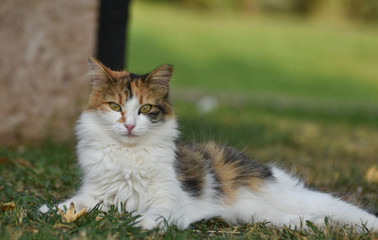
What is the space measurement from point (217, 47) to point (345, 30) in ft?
27.1

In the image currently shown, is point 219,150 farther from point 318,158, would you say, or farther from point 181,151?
point 318,158

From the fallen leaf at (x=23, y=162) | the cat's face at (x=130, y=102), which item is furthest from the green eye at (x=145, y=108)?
the fallen leaf at (x=23, y=162)

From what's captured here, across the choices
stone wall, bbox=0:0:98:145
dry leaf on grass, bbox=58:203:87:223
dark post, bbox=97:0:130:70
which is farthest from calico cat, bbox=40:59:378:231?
stone wall, bbox=0:0:98:145

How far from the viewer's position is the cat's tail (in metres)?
3.54

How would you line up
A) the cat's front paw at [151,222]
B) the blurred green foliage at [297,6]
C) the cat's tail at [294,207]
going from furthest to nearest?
the blurred green foliage at [297,6] → the cat's tail at [294,207] → the cat's front paw at [151,222]

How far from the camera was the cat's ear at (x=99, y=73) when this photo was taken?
3.51 m

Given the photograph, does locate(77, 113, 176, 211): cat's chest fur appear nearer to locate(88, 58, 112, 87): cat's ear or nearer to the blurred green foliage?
locate(88, 58, 112, 87): cat's ear

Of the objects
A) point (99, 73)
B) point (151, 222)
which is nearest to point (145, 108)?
point (99, 73)

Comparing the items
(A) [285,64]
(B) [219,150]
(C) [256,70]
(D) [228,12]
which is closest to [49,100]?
(B) [219,150]

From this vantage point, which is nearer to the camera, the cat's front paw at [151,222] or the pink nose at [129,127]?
the cat's front paw at [151,222]

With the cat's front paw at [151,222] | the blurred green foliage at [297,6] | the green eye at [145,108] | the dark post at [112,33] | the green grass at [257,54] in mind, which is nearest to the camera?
the cat's front paw at [151,222]

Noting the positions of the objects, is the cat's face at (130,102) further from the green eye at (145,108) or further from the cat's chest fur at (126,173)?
the cat's chest fur at (126,173)

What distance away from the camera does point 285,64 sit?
1884cm

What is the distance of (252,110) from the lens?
1031cm
